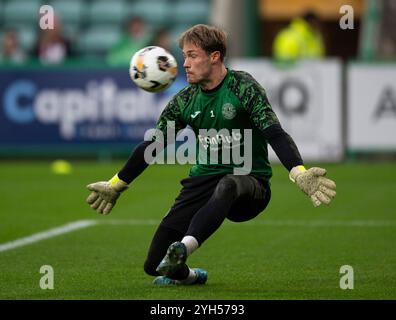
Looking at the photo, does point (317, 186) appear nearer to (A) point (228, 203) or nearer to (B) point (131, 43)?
(A) point (228, 203)

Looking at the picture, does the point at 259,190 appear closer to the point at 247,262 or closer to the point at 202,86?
the point at 202,86

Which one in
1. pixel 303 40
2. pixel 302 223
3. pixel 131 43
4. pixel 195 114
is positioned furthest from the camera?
pixel 131 43

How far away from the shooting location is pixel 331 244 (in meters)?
10.7

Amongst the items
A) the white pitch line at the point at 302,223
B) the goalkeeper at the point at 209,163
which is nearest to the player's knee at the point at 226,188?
the goalkeeper at the point at 209,163

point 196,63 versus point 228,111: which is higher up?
point 196,63

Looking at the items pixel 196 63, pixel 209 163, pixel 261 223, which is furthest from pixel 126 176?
pixel 261 223

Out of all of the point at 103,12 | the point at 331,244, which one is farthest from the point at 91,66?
the point at 331,244

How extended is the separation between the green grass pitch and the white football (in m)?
1.44

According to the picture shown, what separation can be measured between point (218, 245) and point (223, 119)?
9.49ft

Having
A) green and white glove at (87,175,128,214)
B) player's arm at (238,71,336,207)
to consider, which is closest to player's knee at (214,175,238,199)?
player's arm at (238,71,336,207)

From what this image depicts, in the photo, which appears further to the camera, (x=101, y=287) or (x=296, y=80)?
(x=296, y=80)

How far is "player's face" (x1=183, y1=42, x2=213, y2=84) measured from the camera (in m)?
8.05

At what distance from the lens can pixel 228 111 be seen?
8.09 metres

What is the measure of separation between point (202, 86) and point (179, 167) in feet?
35.8
